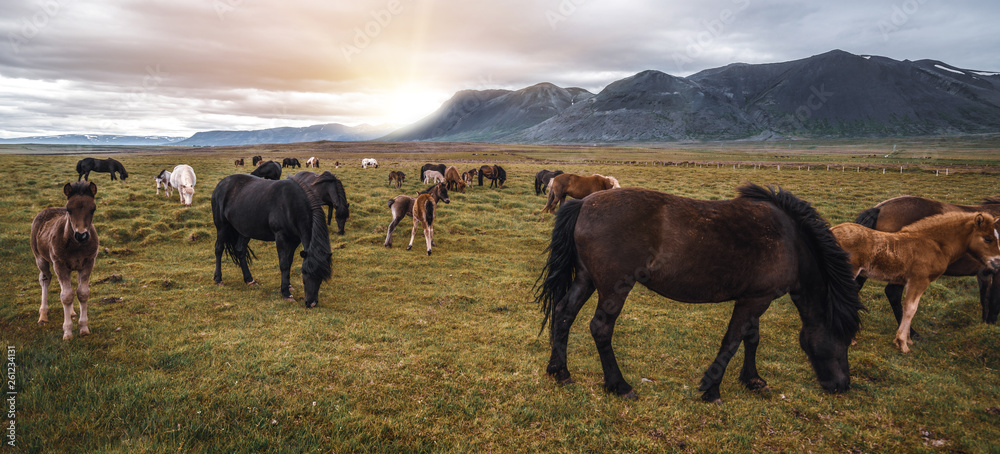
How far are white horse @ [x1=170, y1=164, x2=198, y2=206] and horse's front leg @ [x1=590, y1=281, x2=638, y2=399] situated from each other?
2118cm

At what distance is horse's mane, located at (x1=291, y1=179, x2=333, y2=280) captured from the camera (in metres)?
8.59

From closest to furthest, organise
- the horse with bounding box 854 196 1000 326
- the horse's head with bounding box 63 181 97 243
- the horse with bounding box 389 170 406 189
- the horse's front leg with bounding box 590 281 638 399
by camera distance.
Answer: the horse's front leg with bounding box 590 281 638 399 → the horse's head with bounding box 63 181 97 243 → the horse with bounding box 854 196 1000 326 → the horse with bounding box 389 170 406 189

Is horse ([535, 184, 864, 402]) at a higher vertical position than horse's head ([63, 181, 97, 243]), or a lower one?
lower

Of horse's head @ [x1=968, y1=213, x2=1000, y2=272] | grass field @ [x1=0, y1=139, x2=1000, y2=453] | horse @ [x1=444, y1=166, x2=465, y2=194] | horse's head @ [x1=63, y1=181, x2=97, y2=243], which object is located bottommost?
grass field @ [x1=0, y1=139, x2=1000, y2=453]

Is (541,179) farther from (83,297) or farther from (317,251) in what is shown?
(83,297)

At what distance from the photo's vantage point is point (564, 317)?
5.79m

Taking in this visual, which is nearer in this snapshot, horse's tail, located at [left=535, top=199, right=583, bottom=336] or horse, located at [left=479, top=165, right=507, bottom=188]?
horse's tail, located at [left=535, top=199, right=583, bottom=336]

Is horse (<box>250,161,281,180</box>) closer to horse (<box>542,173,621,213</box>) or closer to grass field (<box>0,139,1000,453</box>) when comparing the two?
grass field (<box>0,139,1000,453</box>)

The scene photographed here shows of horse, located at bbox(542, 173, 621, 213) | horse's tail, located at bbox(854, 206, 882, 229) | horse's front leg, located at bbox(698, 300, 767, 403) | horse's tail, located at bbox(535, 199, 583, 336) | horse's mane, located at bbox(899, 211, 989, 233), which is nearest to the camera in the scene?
horse's front leg, located at bbox(698, 300, 767, 403)

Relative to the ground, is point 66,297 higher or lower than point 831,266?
lower

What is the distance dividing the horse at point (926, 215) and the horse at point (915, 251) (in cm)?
43

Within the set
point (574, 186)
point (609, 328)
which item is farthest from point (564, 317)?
point (574, 186)

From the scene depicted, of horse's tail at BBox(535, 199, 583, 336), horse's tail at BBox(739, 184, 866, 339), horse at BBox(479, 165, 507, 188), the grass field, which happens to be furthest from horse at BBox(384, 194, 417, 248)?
horse at BBox(479, 165, 507, 188)

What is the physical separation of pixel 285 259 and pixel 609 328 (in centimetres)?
753
